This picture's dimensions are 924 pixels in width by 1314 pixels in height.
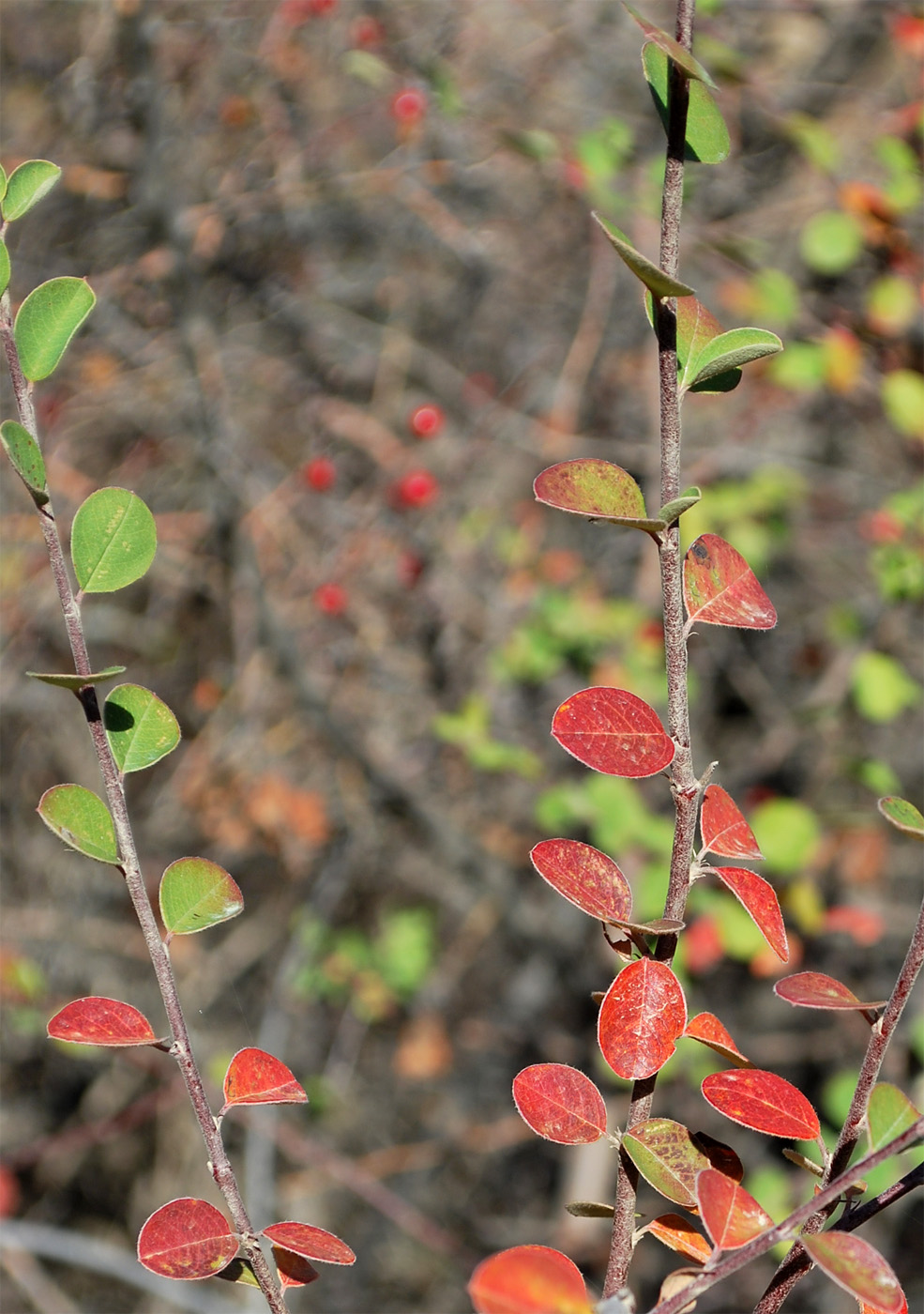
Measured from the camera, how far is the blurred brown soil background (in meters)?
2.23

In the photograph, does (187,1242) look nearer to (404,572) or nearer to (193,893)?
(193,893)

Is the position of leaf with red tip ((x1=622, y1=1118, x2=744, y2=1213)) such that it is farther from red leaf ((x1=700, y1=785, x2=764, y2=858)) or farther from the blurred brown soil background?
the blurred brown soil background

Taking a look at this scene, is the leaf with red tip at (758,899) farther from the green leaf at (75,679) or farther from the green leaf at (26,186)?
the green leaf at (26,186)

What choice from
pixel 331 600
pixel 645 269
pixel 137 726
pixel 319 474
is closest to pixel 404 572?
pixel 331 600

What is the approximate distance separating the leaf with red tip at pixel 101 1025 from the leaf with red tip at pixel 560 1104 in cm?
13

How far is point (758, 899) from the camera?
38cm

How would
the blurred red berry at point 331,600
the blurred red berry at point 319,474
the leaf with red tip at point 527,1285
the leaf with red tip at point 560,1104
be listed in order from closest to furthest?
the leaf with red tip at point 527,1285 < the leaf with red tip at point 560,1104 < the blurred red berry at point 331,600 < the blurred red berry at point 319,474

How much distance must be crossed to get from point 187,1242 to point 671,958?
0.63 feet

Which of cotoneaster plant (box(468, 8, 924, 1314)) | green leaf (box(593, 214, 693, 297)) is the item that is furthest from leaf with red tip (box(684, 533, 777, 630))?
green leaf (box(593, 214, 693, 297))

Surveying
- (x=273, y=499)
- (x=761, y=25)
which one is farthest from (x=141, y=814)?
(x=761, y=25)

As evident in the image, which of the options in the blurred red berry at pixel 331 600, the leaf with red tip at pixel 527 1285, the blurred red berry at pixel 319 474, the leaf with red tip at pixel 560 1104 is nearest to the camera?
the leaf with red tip at pixel 527 1285

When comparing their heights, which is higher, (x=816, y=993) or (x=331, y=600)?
(x=816, y=993)

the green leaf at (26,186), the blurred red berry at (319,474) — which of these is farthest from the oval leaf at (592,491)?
the blurred red berry at (319,474)

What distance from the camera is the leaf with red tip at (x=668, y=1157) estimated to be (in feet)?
1.20
